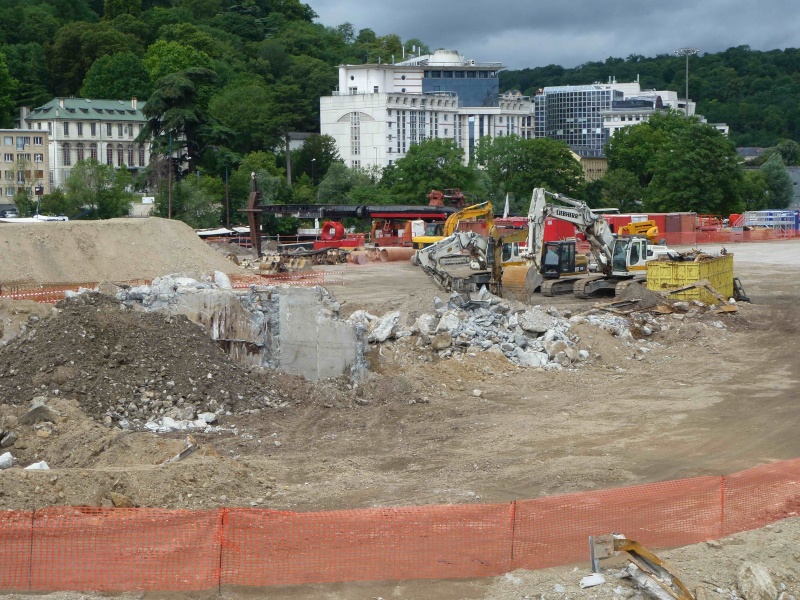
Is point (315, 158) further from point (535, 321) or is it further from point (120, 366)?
point (120, 366)

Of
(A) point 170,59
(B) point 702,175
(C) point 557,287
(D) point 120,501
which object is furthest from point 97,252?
(A) point 170,59

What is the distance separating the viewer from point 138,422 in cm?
1792

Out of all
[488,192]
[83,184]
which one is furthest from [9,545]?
[488,192]

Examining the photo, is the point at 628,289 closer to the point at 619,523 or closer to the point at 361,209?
the point at 619,523

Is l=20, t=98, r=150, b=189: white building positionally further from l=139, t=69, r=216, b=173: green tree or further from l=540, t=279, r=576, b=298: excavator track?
l=540, t=279, r=576, b=298: excavator track

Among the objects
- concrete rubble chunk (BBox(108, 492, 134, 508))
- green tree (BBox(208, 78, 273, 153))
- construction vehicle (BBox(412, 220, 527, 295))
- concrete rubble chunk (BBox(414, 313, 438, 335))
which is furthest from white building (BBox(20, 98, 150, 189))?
concrete rubble chunk (BBox(108, 492, 134, 508))

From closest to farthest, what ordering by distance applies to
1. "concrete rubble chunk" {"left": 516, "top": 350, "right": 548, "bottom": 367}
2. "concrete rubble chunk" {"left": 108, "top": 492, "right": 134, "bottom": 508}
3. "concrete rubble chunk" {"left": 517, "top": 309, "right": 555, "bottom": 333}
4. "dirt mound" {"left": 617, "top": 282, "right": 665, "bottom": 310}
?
"concrete rubble chunk" {"left": 108, "top": 492, "right": 134, "bottom": 508}
"concrete rubble chunk" {"left": 516, "top": 350, "right": 548, "bottom": 367}
"concrete rubble chunk" {"left": 517, "top": 309, "right": 555, "bottom": 333}
"dirt mound" {"left": 617, "top": 282, "right": 665, "bottom": 310}

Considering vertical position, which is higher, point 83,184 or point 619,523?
point 83,184

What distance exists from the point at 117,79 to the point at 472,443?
9050 centimetres

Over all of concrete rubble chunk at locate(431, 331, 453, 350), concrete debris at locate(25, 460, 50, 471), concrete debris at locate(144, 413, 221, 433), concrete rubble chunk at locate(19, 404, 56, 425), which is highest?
concrete rubble chunk at locate(431, 331, 453, 350)

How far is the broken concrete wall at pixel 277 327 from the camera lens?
21.2 metres

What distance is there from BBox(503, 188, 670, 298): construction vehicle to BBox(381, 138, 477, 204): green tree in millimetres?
40836

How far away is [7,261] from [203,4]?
4511 inches

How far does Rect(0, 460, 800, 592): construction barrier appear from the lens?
36.3 ft
